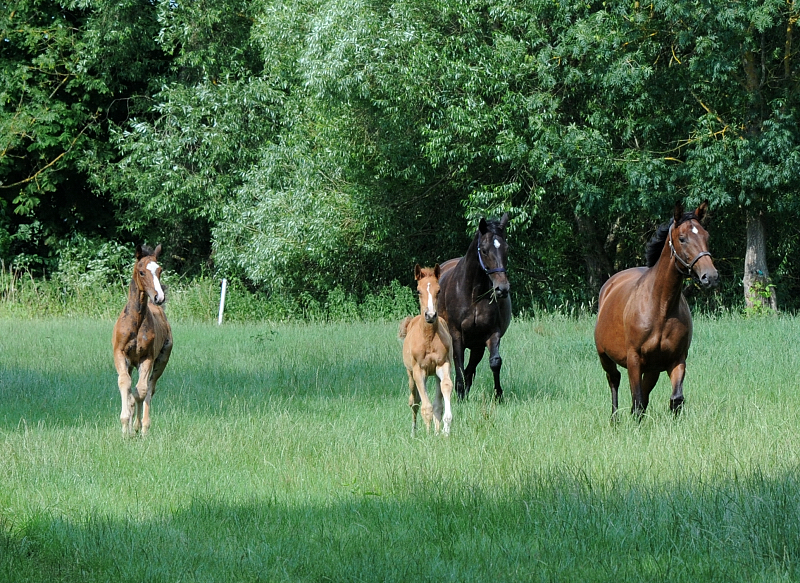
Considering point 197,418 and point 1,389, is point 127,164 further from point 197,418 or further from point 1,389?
point 197,418

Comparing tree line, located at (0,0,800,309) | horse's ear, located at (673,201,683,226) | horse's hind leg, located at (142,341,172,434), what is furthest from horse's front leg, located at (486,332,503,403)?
tree line, located at (0,0,800,309)

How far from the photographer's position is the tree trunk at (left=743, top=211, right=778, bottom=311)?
22266mm

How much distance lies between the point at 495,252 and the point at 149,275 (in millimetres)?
3887

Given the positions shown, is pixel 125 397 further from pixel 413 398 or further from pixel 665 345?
pixel 665 345

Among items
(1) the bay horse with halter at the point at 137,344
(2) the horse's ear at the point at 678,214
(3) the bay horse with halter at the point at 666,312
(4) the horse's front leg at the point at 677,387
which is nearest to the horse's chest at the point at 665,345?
(3) the bay horse with halter at the point at 666,312

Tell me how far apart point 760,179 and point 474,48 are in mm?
7273

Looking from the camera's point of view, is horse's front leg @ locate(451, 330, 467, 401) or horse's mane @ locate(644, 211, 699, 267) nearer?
horse's mane @ locate(644, 211, 699, 267)

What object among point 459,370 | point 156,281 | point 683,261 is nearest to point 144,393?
point 156,281

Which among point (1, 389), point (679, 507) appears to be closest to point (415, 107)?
point (1, 389)

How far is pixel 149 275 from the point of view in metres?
8.98

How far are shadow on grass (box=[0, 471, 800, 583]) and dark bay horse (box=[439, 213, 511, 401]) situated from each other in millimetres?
4738

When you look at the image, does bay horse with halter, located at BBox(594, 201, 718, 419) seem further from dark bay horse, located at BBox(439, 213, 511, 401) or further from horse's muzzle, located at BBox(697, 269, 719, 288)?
dark bay horse, located at BBox(439, 213, 511, 401)

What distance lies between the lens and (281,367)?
Result: 1419 centimetres

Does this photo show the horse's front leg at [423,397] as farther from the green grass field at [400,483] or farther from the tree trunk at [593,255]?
the tree trunk at [593,255]
